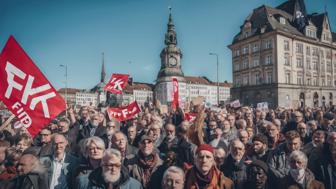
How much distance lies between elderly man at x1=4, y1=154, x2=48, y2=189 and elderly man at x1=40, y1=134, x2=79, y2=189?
41cm

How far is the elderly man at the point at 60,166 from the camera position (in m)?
4.53

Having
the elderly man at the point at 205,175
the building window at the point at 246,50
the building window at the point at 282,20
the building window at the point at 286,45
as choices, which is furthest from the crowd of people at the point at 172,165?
the building window at the point at 282,20

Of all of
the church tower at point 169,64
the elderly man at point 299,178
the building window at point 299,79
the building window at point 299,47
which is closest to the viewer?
the elderly man at point 299,178

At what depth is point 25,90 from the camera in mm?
5223

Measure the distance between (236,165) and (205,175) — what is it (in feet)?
3.03

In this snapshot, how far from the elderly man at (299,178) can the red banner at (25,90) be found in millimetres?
3843

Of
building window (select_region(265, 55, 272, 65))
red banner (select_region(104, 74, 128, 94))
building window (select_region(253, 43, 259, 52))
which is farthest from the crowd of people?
building window (select_region(253, 43, 259, 52))

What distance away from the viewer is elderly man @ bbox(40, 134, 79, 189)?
14.9ft

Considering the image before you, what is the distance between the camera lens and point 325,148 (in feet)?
16.5

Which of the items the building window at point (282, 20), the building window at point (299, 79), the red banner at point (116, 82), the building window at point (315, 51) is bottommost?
the red banner at point (116, 82)

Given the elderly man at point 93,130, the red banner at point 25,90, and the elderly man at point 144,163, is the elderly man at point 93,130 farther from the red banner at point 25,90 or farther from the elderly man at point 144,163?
the elderly man at point 144,163

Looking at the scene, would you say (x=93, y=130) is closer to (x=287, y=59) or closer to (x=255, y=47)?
(x=287, y=59)

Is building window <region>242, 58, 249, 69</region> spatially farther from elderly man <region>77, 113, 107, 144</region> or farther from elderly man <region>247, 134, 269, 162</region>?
elderly man <region>247, 134, 269, 162</region>

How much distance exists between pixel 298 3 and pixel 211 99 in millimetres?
78289
